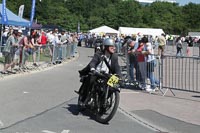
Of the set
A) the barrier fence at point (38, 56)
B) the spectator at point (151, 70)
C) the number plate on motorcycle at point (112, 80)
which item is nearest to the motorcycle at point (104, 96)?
the number plate on motorcycle at point (112, 80)

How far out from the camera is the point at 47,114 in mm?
9852

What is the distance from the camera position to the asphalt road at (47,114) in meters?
8.48

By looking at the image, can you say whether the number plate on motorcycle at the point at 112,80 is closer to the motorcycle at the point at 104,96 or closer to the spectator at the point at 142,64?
the motorcycle at the point at 104,96

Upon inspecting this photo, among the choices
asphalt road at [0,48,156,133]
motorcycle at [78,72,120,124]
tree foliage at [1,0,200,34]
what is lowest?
asphalt road at [0,48,156,133]

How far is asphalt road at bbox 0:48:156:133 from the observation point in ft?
27.8

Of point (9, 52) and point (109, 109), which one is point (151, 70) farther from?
point (9, 52)

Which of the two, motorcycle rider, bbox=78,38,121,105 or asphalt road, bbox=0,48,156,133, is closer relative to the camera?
asphalt road, bbox=0,48,156,133

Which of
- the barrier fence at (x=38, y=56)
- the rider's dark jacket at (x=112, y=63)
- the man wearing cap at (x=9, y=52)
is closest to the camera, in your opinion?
the rider's dark jacket at (x=112, y=63)

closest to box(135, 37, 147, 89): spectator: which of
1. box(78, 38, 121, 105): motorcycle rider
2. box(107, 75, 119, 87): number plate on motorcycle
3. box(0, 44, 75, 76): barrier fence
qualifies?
box(78, 38, 121, 105): motorcycle rider

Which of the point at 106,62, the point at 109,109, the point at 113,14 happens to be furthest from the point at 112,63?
the point at 113,14

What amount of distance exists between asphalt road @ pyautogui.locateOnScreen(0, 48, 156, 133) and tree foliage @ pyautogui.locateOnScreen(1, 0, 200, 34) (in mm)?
91918

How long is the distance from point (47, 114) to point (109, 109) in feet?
4.86

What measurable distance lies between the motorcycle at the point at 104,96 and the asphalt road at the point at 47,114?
204mm

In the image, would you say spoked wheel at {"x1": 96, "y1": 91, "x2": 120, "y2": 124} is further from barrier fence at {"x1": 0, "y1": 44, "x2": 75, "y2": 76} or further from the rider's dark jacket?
barrier fence at {"x1": 0, "y1": 44, "x2": 75, "y2": 76}
